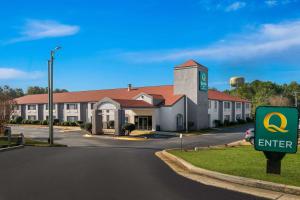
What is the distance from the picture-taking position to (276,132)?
10273mm

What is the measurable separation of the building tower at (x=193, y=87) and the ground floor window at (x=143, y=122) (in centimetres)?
613

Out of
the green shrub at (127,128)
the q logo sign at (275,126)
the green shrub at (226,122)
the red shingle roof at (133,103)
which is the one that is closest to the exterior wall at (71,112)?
the red shingle roof at (133,103)

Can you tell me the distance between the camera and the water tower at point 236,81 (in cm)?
11958

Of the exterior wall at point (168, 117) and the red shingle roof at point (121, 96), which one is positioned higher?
the red shingle roof at point (121, 96)

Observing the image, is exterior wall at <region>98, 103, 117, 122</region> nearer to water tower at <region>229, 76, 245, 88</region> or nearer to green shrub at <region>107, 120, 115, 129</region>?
green shrub at <region>107, 120, 115, 129</region>

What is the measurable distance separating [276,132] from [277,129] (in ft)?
0.33

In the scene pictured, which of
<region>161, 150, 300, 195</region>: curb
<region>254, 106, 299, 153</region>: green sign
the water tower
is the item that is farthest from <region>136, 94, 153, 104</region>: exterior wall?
the water tower

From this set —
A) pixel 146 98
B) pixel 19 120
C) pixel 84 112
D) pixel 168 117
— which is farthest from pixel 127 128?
pixel 19 120

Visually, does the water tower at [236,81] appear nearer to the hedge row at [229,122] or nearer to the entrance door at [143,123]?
the hedge row at [229,122]

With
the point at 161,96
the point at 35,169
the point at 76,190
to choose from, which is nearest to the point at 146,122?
the point at 161,96

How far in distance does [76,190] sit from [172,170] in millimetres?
4584

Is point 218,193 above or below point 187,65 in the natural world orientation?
below

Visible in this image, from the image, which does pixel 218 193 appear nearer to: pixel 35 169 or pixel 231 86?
pixel 35 169

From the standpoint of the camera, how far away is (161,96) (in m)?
52.5
